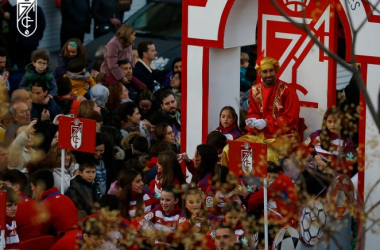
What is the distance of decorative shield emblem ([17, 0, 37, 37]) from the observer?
19.2 metres

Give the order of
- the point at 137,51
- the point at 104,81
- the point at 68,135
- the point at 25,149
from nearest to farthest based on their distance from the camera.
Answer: the point at 68,135, the point at 25,149, the point at 104,81, the point at 137,51

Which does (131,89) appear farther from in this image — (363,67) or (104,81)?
(363,67)

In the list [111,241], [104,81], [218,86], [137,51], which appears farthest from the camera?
[137,51]

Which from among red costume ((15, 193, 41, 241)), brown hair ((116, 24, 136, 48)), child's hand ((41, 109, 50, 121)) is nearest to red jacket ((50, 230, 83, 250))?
red costume ((15, 193, 41, 241))

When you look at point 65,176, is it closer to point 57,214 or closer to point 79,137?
point 79,137

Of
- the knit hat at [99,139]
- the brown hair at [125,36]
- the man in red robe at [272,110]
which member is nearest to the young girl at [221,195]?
the man in red robe at [272,110]

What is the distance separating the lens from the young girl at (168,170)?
1215 cm

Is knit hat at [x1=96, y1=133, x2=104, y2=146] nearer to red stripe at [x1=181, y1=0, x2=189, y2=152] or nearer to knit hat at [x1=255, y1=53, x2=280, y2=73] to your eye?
red stripe at [x1=181, y1=0, x2=189, y2=152]

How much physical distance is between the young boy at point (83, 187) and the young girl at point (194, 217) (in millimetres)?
1153

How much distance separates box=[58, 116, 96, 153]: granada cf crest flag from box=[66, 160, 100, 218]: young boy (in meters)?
0.17

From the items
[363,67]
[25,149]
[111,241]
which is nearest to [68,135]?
[25,149]

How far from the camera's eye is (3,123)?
13703mm

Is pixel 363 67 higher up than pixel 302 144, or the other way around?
pixel 363 67

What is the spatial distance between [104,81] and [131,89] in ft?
1.44
